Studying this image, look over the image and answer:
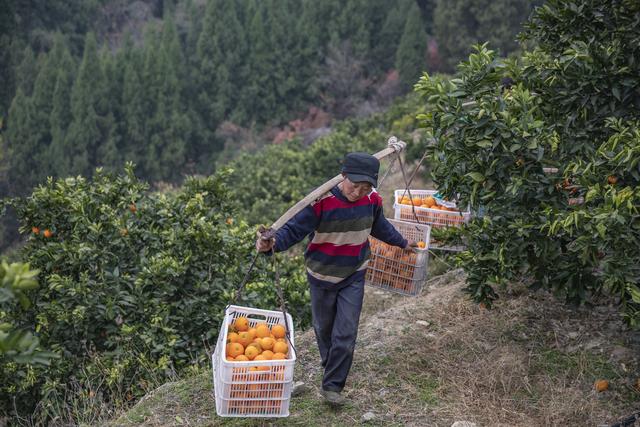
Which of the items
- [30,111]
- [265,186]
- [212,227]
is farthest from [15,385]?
[30,111]

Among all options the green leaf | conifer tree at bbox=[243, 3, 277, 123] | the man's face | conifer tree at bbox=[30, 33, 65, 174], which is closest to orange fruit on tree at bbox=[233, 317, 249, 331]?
the man's face

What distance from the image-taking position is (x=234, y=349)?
4234 millimetres

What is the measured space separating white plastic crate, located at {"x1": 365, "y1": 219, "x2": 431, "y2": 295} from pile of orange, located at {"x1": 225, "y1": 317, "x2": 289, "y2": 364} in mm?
1281

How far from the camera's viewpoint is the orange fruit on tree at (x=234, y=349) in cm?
422

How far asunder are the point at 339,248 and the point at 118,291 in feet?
9.13

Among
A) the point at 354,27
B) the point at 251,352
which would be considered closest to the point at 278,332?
the point at 251,352

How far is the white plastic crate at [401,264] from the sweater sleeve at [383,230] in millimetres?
485

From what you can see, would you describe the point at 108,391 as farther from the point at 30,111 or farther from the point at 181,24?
the point at 181,24

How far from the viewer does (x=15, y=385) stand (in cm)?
649

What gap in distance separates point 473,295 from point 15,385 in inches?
156

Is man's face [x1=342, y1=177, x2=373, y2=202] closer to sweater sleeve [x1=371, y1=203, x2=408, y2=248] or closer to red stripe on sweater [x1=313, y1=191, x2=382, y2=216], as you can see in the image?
red stripe on sweater [x1=313, y1=191, x2=382, y2=216]

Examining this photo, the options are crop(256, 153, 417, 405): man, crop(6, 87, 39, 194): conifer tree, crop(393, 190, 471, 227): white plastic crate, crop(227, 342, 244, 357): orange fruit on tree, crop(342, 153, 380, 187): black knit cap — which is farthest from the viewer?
crop(6, 87, 39, 194): conifer tree

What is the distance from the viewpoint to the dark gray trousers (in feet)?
15.1

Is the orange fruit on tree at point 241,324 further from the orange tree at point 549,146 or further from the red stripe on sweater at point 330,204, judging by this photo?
the orange tree at point 549,146
